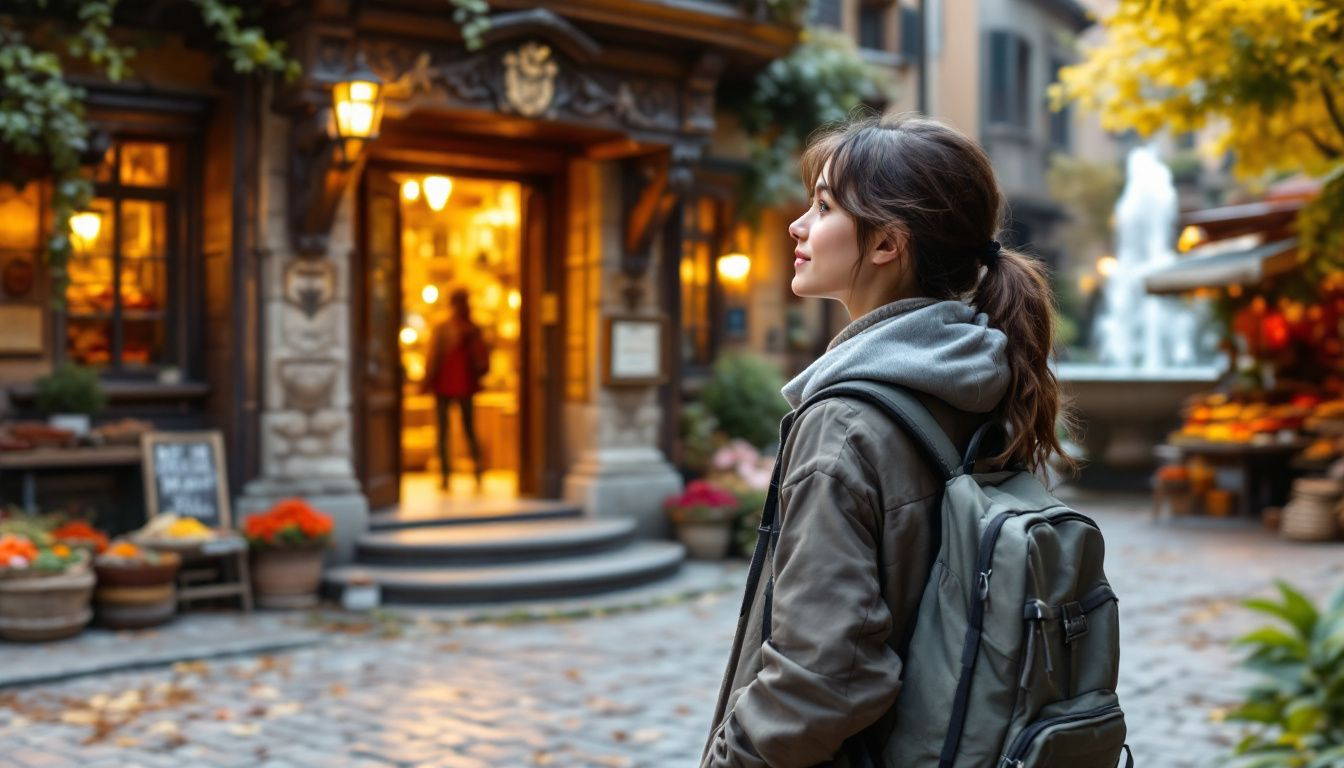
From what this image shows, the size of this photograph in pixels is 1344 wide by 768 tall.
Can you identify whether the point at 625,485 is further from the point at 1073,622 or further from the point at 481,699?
the point at 1073,622

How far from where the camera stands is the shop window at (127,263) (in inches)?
410

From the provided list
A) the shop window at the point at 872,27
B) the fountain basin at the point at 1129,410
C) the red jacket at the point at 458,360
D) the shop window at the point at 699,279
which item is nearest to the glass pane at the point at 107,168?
the red jacket at the point at 458,360

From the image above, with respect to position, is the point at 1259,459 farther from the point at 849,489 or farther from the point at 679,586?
the point at 849,489

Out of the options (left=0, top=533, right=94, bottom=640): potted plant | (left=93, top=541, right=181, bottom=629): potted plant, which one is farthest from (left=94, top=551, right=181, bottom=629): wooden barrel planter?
(left=0, top=533, right=94, bottom=640): potted plant

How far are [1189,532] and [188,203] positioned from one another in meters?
10.5

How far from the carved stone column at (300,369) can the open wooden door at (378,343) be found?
50 cm

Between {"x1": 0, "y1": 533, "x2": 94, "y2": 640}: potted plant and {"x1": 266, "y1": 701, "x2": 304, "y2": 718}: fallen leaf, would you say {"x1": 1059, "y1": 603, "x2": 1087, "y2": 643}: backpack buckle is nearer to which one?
{"x1": 266, "y1": 701, "x2": 304, "y2": 718}: fallen leaf

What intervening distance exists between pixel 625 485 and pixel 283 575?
3408mm

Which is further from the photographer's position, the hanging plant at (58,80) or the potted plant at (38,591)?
the hanging plant at (58,80)

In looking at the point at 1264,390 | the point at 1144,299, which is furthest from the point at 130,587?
the point at 1144,299

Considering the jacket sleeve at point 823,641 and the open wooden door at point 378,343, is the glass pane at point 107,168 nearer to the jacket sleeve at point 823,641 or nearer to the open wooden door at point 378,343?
the open wooden door at point 378,343

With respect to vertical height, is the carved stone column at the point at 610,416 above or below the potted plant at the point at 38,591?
above

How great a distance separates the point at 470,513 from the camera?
38.3 ft

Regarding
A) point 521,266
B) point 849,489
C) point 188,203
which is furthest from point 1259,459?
point 849,489
